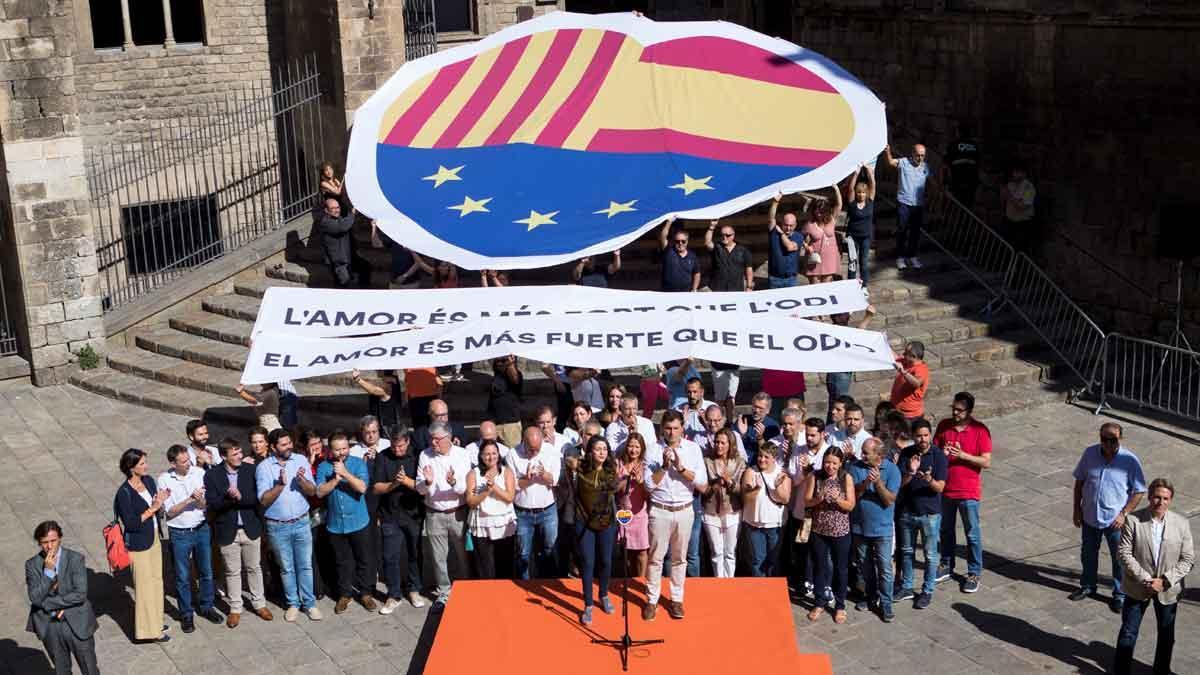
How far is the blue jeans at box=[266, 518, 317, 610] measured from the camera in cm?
1256

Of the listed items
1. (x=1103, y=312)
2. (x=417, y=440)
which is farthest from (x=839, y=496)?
(x=1103, y=312)

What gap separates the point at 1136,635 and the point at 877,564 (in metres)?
2.08

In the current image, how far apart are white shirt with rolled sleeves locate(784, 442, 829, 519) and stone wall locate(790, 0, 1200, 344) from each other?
8.45 m

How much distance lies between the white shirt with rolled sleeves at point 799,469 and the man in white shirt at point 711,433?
0.40m

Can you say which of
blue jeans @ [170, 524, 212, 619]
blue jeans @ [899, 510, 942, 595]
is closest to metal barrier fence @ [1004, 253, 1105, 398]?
blue jeans @ [899, 510, 942, 595]

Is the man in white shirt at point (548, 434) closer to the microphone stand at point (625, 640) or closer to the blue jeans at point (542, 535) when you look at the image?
the blue jeans at point (542, 535)

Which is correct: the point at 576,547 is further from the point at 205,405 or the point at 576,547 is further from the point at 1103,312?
the point at 1103,312

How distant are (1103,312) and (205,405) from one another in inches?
443

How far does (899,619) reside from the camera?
12.6 metres

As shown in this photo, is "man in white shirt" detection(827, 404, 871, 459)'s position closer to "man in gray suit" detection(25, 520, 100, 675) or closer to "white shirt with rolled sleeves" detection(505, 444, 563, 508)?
"white shirt with rolled sleeves" detection(505, 444, 563, 508)

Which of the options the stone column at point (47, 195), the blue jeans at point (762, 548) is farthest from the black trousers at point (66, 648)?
the stone column at point (47, 195)

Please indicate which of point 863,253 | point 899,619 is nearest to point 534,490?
point 899,619

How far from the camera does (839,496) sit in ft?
40.0

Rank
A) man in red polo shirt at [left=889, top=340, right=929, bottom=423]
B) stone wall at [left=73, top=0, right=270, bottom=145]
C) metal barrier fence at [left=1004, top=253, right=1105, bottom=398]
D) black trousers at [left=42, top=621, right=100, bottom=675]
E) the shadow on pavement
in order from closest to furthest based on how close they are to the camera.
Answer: black trousers at [left=42, top=621, right=100, bottom=675], the shadow on pavement, man in red polo shirt at [left=889, top=340, right=929, bottom=423], metal barrier fence at [left=1004, top=253, right=1105, bottom=398], stone wall at [left=73, top=0, right=270, bottom=145]
